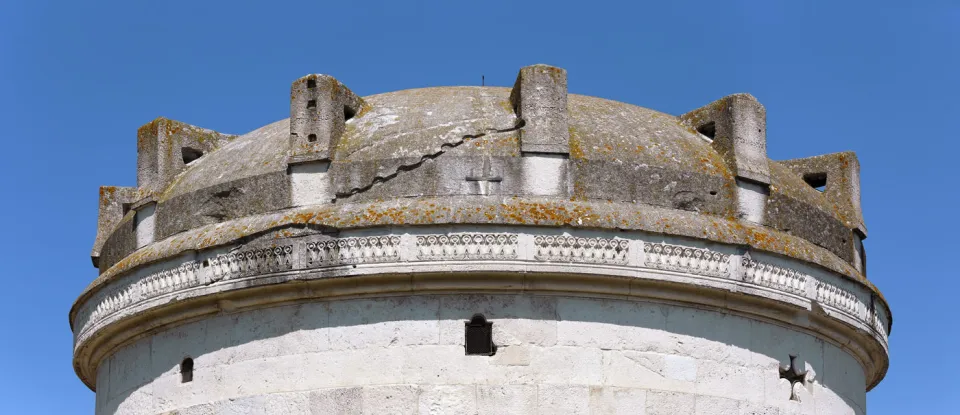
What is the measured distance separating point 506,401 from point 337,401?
1704 millimetres

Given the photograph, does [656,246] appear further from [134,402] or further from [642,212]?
[134,402]

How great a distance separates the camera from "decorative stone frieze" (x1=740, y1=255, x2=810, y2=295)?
19250mm

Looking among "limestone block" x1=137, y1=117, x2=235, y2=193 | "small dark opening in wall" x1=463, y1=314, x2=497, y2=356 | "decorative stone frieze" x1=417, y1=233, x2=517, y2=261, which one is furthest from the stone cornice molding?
"limestone block" x1=137, y1=117, x2=235, y2=193

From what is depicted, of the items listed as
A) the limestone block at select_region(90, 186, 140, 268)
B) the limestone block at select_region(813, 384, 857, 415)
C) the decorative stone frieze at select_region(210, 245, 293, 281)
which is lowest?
the limestone block at select_region(813, 384, 857, 415)

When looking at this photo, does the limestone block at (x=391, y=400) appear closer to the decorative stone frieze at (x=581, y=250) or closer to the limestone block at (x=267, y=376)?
the limestone block at (x=267, y=376)

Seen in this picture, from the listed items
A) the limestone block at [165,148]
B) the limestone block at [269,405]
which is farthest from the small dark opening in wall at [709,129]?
the limestone block at [165,148]

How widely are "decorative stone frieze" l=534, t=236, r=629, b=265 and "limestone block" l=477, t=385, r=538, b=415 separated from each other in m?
1.36

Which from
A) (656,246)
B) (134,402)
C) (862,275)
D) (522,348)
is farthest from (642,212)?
(134,402)

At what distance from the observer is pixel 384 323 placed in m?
18.7

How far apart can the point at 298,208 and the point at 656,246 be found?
12.4ft

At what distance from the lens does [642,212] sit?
62.6ft

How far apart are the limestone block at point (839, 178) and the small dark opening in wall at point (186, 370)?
741cm

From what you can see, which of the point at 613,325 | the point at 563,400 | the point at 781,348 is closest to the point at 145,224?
the point at 563,400

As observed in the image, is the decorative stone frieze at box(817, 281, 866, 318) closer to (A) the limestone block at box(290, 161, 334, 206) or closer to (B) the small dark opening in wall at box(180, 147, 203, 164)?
(A) the limestone block at box(290, 161, 334, 206)
